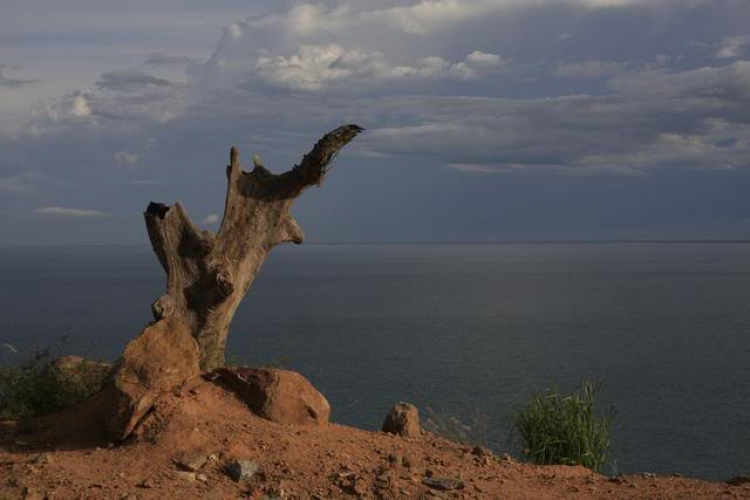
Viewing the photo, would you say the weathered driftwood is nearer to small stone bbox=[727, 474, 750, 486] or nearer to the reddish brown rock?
the reddish brown rock

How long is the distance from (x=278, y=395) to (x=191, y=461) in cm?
186

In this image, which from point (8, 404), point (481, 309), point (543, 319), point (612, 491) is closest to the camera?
point (612, 491)

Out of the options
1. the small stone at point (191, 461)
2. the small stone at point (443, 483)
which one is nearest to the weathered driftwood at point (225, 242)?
the small stone at point (191, 461)

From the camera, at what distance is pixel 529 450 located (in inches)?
560

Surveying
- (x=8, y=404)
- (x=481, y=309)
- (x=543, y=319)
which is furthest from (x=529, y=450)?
(x=481, y=309)

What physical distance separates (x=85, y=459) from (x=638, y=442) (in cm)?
2140

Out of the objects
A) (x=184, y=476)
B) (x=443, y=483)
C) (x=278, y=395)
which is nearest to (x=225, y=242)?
(x=278, y=395)

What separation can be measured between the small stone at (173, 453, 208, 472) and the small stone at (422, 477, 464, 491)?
8.79ft

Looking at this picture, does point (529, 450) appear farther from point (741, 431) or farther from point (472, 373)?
point (472, 373)

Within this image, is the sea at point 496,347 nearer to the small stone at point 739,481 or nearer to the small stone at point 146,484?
the small stone at point 739,481

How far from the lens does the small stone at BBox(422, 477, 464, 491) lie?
10062mm

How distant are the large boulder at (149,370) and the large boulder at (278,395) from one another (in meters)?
0.70

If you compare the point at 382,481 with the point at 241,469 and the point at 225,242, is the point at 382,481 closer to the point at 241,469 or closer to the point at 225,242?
the point at 241,469

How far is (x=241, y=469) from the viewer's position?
32.3ft
